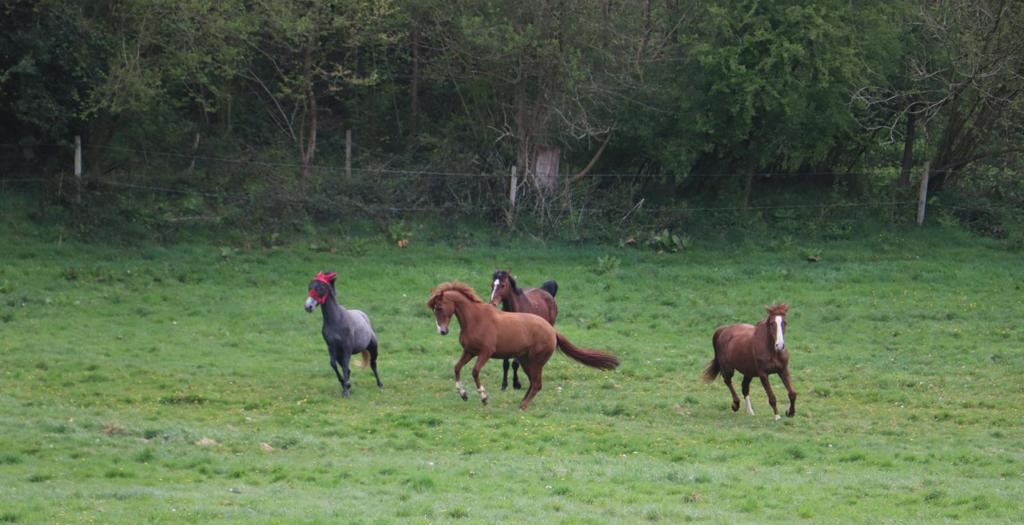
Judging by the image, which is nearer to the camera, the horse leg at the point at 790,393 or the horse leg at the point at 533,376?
the horse leg at the point at 790,393

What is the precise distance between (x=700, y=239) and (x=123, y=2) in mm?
15487

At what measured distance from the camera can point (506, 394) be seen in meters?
18.5

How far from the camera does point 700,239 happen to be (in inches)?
1228

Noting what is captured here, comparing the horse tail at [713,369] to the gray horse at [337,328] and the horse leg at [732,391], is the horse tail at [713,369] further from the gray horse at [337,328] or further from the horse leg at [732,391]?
the gray horse at [337,328]

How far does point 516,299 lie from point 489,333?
2.76 metres

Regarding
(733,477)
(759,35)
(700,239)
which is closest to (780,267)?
(700,239)

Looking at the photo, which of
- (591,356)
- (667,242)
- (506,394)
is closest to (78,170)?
(667,242)

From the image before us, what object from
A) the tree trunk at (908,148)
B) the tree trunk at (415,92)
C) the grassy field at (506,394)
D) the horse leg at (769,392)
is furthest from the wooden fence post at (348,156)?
the horse leg at (769,392)

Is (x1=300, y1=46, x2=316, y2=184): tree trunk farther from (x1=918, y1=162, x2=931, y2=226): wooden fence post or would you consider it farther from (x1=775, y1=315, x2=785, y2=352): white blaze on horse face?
(x1=775, y1=315, x2=785, y2=352): white blaze on horse face

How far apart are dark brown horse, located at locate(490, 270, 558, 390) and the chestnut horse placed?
129 centimetres

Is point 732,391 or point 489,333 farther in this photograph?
point 732,391

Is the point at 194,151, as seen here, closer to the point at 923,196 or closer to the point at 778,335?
the point at 923,196

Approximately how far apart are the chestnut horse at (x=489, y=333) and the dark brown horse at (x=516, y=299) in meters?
1.29

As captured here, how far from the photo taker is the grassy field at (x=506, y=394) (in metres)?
11.9
